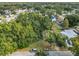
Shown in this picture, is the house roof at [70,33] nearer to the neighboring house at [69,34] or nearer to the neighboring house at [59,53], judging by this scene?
the neighboring house at [69,34]

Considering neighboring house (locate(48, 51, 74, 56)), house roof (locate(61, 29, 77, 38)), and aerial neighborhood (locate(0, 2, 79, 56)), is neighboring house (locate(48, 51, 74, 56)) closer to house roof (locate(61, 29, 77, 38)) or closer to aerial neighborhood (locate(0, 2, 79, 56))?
aerial neighborhood (locate(0, 2, 79, 56))

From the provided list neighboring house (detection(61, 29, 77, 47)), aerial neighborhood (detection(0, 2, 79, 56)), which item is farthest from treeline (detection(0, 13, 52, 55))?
neighboring house (detection(61, 29, 77, 47))

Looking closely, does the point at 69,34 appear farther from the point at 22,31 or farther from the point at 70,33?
the point at 22,31

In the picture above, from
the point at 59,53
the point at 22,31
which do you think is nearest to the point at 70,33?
the point at 59,53

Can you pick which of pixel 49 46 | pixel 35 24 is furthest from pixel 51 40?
pixel 35 24

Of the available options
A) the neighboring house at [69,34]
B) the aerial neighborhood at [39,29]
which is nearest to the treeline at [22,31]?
the aerial neighborhood at [39,29]

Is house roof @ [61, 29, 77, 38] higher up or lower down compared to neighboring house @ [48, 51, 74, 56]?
higher up

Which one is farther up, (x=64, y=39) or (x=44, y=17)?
(x=44, y=17)

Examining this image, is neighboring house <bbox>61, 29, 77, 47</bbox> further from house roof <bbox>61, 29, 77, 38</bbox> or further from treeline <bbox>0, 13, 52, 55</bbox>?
treeline <bbox>0, 13, 52, 55</bbox>

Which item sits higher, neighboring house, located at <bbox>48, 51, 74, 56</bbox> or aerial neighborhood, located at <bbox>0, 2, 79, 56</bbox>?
aerial neighborhood, located at <bbox>0, 2, 79, 56</bbox>

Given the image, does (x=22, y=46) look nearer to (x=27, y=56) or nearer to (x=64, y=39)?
(x=27, y=56)

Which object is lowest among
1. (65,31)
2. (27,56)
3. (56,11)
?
(27,56)
